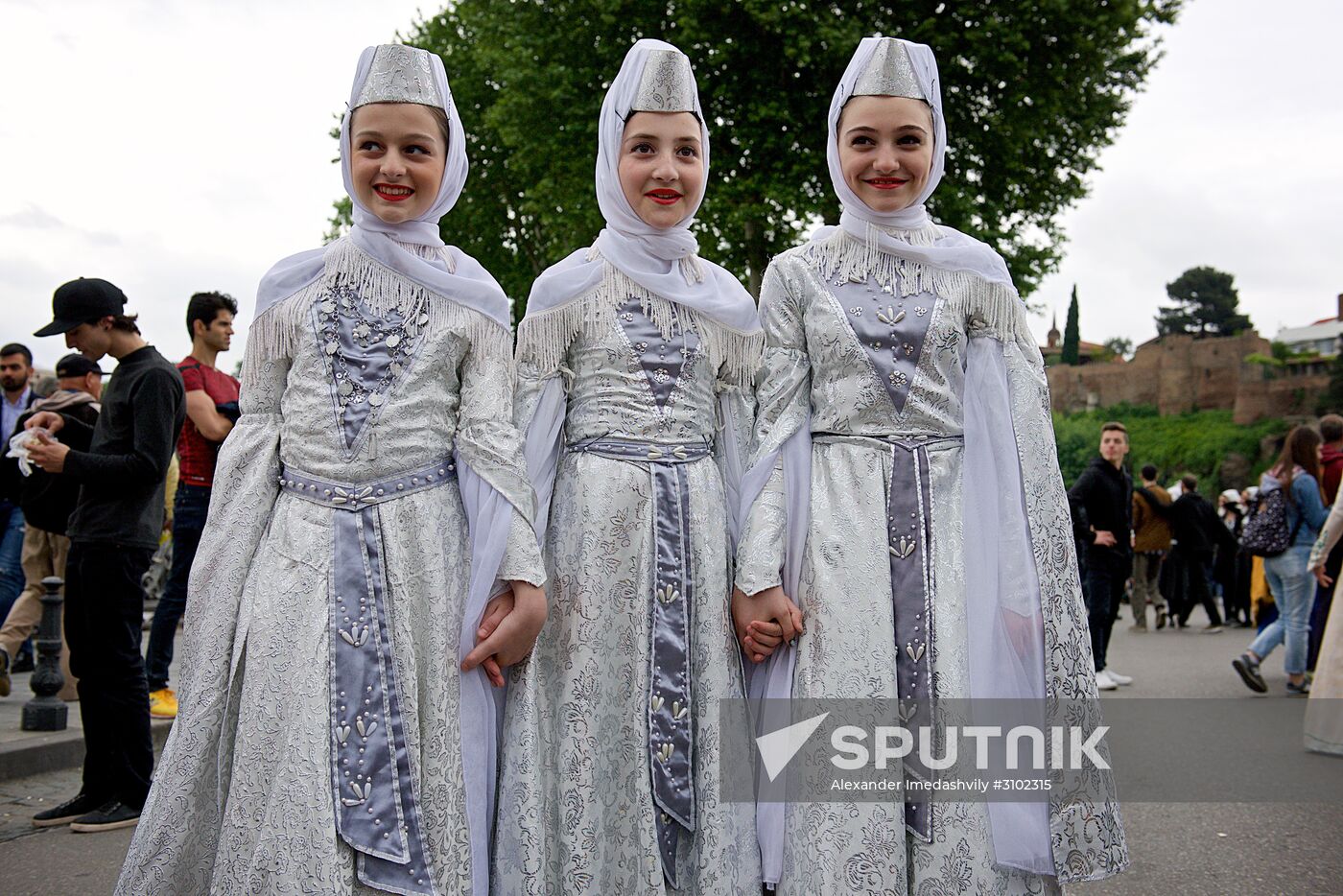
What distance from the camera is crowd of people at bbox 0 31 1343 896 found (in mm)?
2836

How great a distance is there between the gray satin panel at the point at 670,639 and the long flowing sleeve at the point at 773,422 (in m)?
0.18

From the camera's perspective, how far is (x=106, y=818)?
4609 mm

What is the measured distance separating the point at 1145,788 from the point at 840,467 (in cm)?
365

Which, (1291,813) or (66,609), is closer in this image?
(66,609)

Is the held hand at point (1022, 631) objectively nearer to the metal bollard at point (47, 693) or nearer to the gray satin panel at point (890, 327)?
the gray satin panel at point (890, 327)

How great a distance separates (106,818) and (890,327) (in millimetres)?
3669

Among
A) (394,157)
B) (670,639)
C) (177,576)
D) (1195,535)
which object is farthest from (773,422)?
(1195,535)

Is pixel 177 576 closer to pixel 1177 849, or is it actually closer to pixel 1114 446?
pixel 1177 849

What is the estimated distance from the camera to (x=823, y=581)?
3.08 metres

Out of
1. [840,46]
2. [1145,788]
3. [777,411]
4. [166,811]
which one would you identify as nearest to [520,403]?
[777,411]

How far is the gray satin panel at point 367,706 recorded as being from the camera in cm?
271

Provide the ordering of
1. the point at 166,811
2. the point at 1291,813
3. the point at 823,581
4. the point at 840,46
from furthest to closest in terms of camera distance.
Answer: the point at 840,46, the point at 1291,813, the point at 823,581, the point at 166,811

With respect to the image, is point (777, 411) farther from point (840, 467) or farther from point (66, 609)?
point (66, 609)

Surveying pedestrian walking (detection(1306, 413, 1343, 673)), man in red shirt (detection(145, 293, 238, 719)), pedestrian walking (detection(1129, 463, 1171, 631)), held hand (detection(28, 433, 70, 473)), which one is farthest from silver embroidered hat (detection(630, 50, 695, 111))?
pedestrian walking (detection(1129, 463, 1171, 631))
